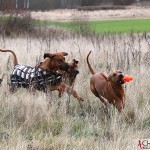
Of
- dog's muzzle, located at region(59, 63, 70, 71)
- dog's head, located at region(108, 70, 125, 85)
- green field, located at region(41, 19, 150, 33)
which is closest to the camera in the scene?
dog's head, located at region(108, 70, 125, 85)

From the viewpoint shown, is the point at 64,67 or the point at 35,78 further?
the point at 35,78

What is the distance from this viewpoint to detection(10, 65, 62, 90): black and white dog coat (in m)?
5.11

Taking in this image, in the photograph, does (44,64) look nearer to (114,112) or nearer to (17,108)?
(17,108)

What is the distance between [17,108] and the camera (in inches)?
183

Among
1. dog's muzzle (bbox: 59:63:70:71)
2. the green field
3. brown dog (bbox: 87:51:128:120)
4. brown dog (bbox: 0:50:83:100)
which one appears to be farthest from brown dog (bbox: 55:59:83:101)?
the green field

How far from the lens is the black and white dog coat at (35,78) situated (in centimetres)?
511

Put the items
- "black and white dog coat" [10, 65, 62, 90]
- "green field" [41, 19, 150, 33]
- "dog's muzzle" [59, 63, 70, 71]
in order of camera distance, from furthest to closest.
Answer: "green field" [41, 19, 150, 33] → "black and white dog coat" [10, 65, 62, 90] → "dog's muzzle" [59, 63, 70, 71]

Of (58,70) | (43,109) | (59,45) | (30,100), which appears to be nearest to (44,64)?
(58,70)

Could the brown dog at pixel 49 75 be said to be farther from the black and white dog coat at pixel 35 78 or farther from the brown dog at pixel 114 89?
the brown dog at pixel 114 89

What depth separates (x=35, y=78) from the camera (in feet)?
16.9

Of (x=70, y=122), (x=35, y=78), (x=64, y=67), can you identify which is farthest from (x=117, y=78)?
(x=35, y=78)

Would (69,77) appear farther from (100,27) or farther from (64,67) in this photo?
(100,27)

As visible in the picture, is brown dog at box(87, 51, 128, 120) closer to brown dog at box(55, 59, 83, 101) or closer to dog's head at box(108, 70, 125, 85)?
dog's head at box(108, 70, 125, 85)

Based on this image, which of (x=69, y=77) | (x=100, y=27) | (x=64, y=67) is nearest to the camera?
(x=64, y=67)
